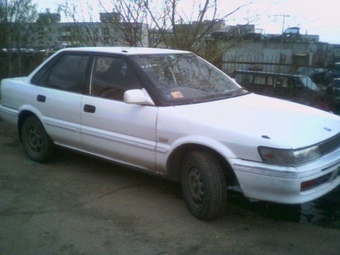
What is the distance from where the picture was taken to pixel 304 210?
4605 mm

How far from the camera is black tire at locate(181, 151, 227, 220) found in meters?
4.02

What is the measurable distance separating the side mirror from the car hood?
34cm

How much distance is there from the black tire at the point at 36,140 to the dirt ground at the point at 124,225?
0.45 m

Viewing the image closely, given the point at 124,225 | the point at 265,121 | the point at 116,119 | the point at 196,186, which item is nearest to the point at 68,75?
the point at 116,119

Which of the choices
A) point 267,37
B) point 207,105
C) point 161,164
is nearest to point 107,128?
point 161,164

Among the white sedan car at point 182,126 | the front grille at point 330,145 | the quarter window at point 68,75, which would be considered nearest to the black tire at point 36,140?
the white sedan car at point 182,126

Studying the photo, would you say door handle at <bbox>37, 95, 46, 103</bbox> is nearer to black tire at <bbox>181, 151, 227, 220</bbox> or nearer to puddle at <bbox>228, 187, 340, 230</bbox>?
black tire at <bbox>181, 151, 227, 220</bbox>

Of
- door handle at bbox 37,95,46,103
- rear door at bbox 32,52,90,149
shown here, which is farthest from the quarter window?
door handle at bbox 37,95,46,103

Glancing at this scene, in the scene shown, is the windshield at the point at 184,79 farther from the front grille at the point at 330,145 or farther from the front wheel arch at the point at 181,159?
the front grille at the point at 330,145

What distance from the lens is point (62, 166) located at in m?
6.08

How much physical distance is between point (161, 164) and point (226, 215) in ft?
2.82

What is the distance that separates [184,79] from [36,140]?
8.05 ft

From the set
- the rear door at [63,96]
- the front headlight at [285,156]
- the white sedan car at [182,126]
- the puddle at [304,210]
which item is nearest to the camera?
the front headlight at [285,156]

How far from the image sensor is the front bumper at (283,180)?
3.65 m
